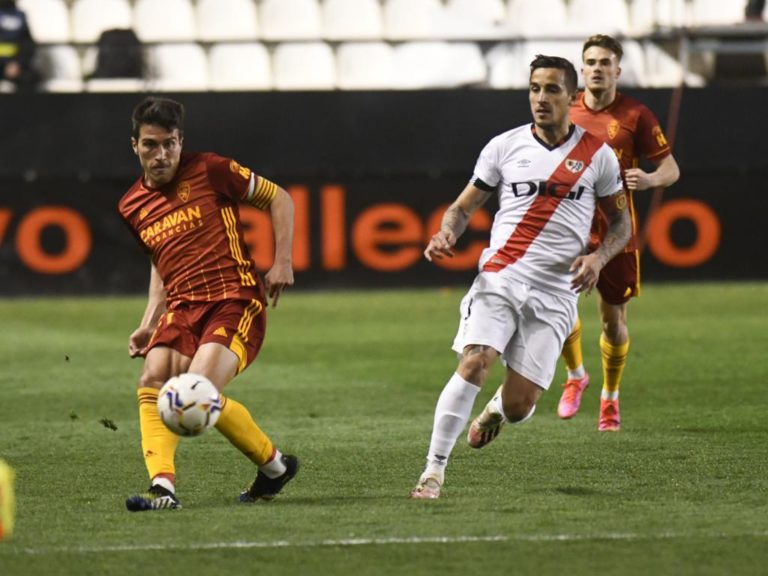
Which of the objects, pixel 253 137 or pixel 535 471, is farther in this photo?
pixel 253 137

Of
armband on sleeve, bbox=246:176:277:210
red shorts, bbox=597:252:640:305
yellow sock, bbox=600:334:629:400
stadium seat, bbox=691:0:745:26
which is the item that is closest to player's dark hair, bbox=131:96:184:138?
armband on sleeve, bbox=246:176:277:210

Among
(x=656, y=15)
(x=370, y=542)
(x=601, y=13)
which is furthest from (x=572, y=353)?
(x=601, y=13)

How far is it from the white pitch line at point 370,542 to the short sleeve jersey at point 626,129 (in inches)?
138

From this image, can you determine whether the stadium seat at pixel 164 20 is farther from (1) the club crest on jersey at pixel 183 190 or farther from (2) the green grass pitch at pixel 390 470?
(1) the club crest on jersey at pixel 183 190

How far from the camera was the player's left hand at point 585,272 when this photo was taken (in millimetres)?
6762

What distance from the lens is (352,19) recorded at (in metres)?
20.2

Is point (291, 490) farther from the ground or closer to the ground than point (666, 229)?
farther from the ground

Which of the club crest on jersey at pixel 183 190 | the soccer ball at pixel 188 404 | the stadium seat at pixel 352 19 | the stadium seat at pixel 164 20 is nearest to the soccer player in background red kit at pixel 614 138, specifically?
the club crest on jersey at pixel 183 190

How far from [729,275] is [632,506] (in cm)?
1321

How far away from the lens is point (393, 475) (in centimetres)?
736

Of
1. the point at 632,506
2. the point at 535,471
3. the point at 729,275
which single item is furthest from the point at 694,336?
the point at 632,506

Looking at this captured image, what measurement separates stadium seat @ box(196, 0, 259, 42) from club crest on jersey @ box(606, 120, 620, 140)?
11.5 meters

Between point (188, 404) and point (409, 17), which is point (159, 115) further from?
point (409, 17)

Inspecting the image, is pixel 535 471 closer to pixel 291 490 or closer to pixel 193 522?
pixel 291 490
